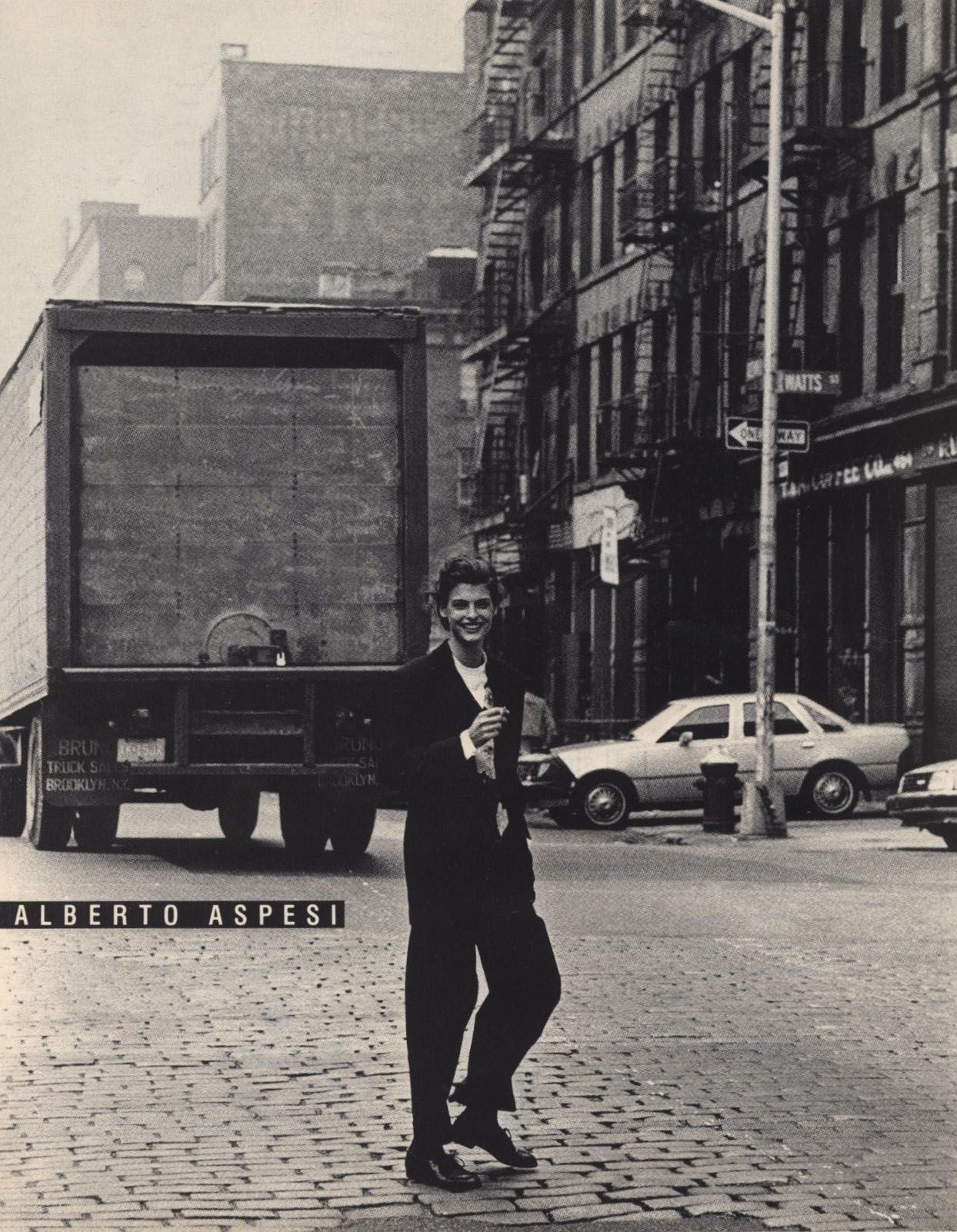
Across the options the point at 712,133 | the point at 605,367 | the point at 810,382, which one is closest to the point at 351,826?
the point at 810,382

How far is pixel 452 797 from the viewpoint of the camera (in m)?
6.78

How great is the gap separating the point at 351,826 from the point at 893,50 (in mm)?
16897

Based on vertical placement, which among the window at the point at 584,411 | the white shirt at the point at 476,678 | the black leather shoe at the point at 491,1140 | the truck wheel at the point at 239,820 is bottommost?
the truck wheel at the point at 239,820

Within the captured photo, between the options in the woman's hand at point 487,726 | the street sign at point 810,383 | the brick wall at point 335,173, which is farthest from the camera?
the street sign at point 810,383

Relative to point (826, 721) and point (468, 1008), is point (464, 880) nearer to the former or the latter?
point (468, 1008)

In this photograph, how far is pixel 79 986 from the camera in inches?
449

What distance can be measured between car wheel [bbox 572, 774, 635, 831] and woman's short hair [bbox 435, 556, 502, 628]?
70.3ft

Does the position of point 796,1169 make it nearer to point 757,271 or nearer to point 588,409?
point 757,271

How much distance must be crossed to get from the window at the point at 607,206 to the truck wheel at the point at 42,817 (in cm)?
2595

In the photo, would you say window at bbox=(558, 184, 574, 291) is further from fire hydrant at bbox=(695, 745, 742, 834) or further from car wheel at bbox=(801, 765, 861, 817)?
fire hydrant at bbox=(695, 745, 742, 834)

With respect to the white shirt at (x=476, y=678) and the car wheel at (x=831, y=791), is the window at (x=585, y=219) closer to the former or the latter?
the car wheel at (x=831, y=791)

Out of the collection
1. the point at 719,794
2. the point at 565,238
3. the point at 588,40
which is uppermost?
the point at 588,40

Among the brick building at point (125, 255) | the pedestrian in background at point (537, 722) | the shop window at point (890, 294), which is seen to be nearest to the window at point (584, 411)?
the brick building at point (125, 255)

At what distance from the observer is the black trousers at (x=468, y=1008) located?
273 inches
